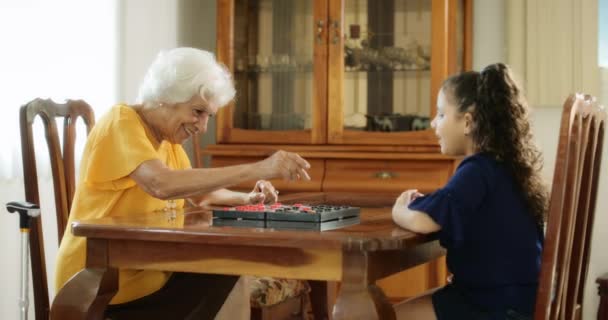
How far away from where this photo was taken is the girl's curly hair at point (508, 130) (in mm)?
Result: 1871

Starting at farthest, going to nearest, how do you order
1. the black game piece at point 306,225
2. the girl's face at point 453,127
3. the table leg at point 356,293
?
the girl's face at point 453,127, the black game piece at point 306,225, the table leg at point 356,293

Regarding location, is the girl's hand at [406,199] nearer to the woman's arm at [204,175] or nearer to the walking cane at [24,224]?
the woman's arm at [204,175]

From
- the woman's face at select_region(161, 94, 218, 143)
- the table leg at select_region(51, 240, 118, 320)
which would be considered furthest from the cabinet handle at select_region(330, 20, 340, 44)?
the table leg at select_region(51, 240, 118, 320)

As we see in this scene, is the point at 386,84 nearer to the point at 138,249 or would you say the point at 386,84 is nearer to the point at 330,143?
the point at 330,143

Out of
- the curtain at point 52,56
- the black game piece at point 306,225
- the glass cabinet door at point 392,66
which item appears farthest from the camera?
the glass cabinet door at point 392,66

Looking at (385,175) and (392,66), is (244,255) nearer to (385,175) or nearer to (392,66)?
(385,175)

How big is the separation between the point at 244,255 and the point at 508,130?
2.24 feet

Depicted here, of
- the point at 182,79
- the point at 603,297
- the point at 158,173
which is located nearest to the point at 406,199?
the point at 158,173

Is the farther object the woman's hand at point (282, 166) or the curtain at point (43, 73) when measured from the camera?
the curtain at point (43, 73)

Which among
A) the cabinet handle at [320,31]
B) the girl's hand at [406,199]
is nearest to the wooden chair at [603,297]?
the cabinet handle at [320,31]

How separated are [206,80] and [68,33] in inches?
45.8

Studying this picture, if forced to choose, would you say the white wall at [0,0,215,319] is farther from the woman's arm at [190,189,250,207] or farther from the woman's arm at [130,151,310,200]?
the woman's arm at [130,151,310,200]

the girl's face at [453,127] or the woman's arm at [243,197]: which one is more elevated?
the girl's face at [453,127]

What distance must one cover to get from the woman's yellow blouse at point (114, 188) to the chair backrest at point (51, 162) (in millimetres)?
139
